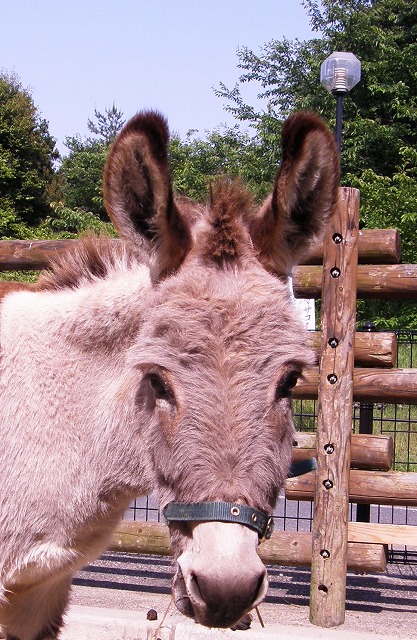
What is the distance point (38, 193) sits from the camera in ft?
98.1

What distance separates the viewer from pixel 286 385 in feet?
8.25

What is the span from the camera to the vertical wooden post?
4.94 meters

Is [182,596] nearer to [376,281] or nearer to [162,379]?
[162,379]

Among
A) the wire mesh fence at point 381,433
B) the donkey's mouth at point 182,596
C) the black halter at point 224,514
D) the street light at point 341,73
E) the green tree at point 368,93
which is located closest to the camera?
the black halter at point 224,514

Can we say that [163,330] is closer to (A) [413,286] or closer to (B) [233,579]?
(B) [233,579]

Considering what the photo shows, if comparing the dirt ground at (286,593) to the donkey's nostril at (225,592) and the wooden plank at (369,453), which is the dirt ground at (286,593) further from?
the donkey's nostril at (225,592)

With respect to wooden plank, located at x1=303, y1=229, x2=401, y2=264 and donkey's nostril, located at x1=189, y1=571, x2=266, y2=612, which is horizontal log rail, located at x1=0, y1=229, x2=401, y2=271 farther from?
donkey's nostril, located at x1=189, y1=571, x2=266, y2=612

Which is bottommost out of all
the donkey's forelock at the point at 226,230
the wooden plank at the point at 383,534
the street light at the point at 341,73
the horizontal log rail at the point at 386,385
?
the wooden plank at the point at 383,534

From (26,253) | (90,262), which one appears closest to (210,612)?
(90,262)

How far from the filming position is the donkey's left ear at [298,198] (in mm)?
2674

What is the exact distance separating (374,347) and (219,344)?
3313 millimetres

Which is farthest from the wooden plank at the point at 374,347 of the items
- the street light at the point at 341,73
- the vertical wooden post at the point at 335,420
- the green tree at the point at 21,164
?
the green tree at the point at 21,164

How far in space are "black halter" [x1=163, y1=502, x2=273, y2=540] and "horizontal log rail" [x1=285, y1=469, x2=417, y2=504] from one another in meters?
3.11

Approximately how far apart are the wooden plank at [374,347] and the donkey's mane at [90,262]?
249 centimetres
